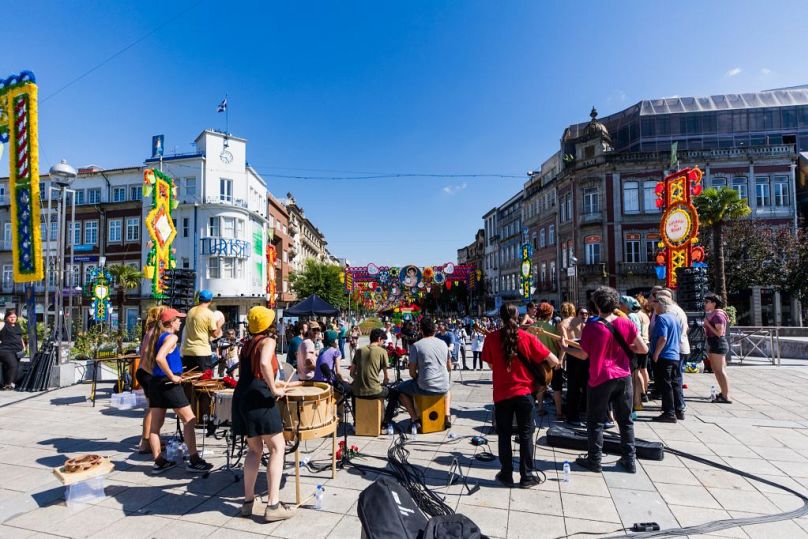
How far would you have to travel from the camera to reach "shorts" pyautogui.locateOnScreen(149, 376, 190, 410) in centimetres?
474

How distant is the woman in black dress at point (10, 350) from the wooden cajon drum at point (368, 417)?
901cm

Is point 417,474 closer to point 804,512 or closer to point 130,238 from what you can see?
point 804,512

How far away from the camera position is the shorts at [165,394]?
15.5ft

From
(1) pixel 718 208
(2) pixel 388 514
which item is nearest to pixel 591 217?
(1) pixel 718 208

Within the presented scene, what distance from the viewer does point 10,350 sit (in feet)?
32.6

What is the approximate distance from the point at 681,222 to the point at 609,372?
51.3 ft

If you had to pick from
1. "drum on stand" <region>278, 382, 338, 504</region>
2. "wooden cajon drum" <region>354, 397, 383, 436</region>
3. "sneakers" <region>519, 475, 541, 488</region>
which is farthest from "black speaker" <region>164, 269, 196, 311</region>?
"sneakers" <region>519, 475, 541, 488</region>

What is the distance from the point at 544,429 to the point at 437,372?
189cm

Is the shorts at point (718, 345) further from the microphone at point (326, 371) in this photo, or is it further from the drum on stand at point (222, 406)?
the drum on stand at point (222, 406)

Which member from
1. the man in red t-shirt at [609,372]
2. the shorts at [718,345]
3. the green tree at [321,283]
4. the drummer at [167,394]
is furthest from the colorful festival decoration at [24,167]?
the green tree at [321,283]

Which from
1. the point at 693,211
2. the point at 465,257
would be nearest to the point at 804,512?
the point at 693,211

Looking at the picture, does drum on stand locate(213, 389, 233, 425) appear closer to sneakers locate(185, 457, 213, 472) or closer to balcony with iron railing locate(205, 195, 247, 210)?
sneakers locate(185, 457, 213, 472)

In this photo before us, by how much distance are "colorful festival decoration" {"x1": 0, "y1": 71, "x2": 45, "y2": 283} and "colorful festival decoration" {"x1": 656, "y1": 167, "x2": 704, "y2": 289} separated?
67.7 ft

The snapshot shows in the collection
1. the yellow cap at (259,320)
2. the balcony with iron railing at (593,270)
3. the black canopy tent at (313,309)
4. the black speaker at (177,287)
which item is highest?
the balcony with iron railing at (593,270)
